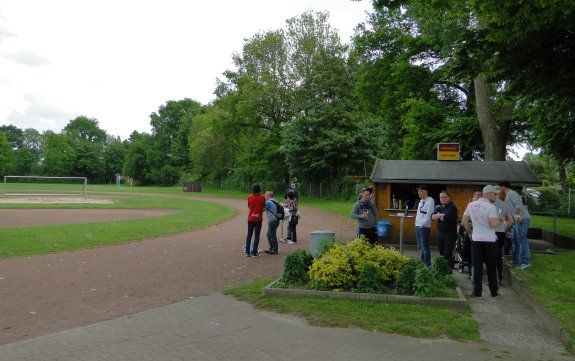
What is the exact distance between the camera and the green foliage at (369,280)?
743cm

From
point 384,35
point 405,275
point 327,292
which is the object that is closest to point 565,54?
point 405,275

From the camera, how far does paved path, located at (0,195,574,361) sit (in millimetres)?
5051

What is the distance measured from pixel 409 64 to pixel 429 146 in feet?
15.0

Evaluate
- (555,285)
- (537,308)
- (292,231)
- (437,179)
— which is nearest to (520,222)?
(555,285)

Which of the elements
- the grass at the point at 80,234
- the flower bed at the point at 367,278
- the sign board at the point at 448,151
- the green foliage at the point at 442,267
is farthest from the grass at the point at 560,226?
the grass at the point at 80,234

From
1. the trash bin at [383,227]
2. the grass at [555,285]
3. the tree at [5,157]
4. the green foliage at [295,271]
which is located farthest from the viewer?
the tree at [5,157]

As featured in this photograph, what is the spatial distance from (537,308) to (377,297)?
2.27 metres

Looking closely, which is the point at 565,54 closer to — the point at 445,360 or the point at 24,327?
the point at 445,360

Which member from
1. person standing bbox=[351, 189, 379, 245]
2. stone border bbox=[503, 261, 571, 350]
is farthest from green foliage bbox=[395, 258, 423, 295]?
person standing bbox=[351, 189, 379, 245]

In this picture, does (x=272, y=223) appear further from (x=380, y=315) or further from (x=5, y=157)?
(x=5, y=157)

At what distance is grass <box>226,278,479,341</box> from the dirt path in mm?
1819

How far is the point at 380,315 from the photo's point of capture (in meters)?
6.46

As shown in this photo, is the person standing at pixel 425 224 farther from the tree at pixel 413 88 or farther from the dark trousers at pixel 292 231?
the tree at pixel 413 88

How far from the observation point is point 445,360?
16.2 ft
